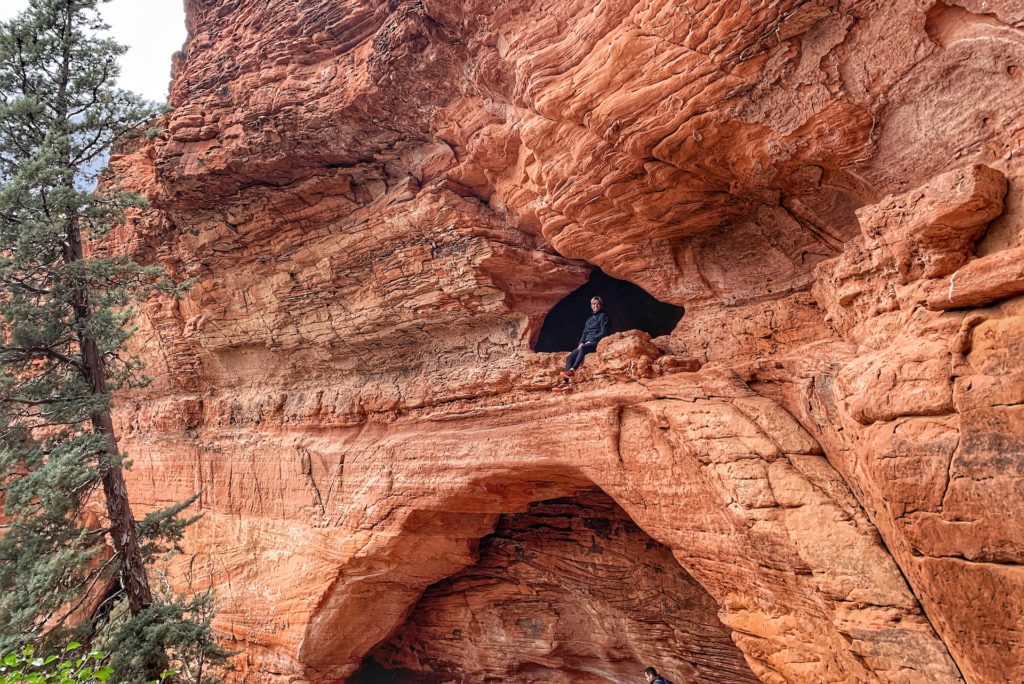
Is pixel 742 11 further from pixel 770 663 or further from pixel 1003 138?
pixel 770 663

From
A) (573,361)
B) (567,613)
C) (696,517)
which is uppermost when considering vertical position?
(573,361)

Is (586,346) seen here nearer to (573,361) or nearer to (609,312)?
(573,361)

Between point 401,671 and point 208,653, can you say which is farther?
point 401,671

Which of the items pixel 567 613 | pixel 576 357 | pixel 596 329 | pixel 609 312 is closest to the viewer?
pixel 576 357

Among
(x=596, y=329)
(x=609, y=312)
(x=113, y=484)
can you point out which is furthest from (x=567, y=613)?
(x=113, y=484)

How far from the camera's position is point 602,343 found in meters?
7.25

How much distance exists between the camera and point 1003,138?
421 cm

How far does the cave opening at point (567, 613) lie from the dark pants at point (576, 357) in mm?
2675

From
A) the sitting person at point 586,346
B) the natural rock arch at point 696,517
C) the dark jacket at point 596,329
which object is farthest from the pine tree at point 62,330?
the dark jacket at point 596,329

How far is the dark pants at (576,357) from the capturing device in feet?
24.6

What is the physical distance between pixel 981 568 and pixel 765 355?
3.16 meters

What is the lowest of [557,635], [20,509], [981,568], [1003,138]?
[557,635]

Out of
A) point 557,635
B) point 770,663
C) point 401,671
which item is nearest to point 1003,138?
point 770,663

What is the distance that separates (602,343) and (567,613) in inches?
216
